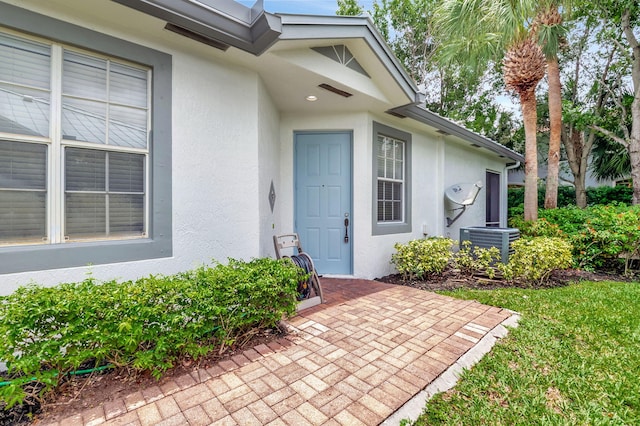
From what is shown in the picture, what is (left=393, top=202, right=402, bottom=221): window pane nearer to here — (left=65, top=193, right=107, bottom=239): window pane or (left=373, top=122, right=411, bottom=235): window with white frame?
(left=373, top=122, right=411, bottom=235): window with white frame

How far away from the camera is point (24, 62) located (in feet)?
8.27

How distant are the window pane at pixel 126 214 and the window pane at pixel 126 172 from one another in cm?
9

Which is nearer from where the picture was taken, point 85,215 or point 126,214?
point 85,215

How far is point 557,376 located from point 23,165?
490 cm

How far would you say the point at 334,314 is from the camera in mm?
3602

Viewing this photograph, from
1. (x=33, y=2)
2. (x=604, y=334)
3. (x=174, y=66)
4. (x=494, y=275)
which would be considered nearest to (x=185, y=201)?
(x=174, y=66)

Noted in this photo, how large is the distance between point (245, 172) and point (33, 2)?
2.37m

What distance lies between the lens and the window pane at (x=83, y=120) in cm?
271

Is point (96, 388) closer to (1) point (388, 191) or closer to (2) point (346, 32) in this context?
(2) point (346, 32)

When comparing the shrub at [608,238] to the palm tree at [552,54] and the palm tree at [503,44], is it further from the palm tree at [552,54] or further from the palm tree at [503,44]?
the palm tree at [552,54]

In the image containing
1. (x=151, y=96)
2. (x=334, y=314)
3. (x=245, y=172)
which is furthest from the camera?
(x=245, y=172)

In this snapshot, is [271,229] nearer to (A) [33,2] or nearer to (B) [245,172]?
(B) [245,172]

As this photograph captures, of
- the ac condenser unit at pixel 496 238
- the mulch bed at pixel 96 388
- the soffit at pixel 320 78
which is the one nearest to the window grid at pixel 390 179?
the soffit at pixel 320 78

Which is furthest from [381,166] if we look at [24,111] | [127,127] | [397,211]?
[24,111]
